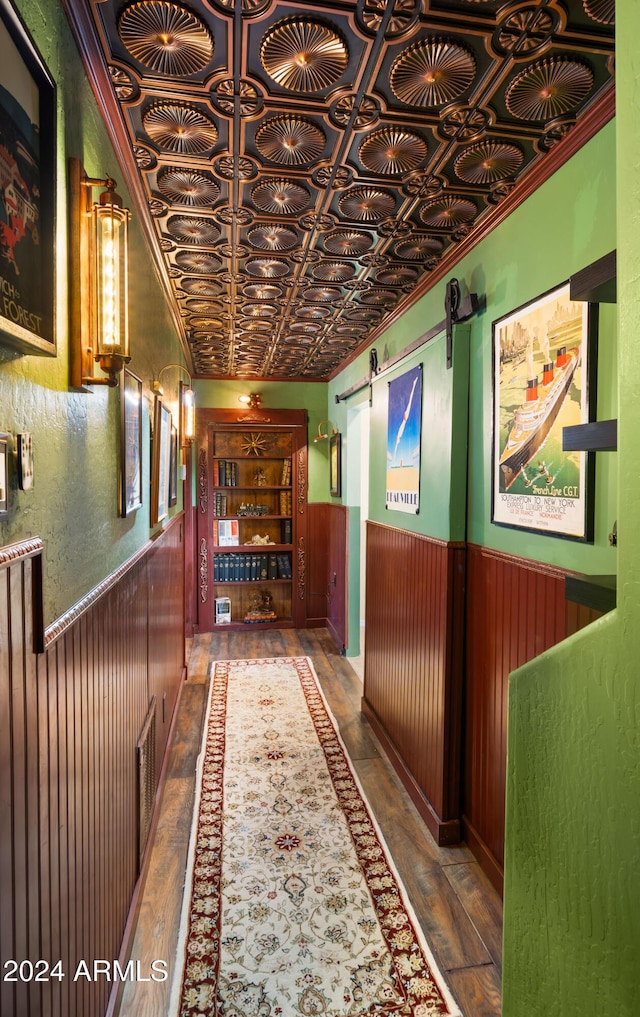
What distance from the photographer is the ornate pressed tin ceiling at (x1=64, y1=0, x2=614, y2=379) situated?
3.99ft

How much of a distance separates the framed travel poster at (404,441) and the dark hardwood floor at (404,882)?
152 centimetres

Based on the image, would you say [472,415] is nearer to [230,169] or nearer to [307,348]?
[230,169]

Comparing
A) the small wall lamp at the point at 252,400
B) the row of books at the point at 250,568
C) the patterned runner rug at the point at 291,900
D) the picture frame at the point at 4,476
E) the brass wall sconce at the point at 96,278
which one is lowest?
the patterned runner rug at the point at 291,900

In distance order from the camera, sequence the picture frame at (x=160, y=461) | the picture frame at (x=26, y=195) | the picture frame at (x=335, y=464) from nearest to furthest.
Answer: the picture frame at (x=26, y=195)
the picture frame at (x=160, y=461)
the picture frame at (x=335, y=464)

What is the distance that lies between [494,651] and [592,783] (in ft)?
5.30

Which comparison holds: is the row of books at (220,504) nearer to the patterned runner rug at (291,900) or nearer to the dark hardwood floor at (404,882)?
the dark hardwood floor at (404,882)

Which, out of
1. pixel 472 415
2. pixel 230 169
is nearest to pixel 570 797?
pixel 472 415

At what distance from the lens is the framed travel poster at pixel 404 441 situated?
2.83m

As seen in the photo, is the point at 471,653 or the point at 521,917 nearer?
the point at 521,917

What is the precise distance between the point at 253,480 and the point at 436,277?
12.2 feet

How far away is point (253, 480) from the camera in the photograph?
5973 millimetres

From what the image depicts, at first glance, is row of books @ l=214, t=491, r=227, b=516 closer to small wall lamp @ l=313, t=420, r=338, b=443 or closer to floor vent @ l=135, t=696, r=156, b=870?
small wall lamp @ l=313, t=420, r=338, b=443

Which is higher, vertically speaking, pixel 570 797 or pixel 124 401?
pixel 124 401

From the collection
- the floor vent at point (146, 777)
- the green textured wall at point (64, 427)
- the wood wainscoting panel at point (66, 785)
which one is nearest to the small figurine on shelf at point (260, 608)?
the floor vent at point (146, 777)
